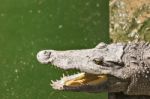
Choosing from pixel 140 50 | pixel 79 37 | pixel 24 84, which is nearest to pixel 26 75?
pixel 24 84

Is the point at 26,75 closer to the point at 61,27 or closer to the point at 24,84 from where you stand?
the point at 24,84

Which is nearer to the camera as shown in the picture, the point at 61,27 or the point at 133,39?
the point at 133,39

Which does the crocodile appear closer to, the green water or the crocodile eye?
the crocodile eye

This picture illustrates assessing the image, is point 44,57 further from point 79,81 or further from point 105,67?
point 105,67

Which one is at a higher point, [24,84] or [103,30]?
[103,30]

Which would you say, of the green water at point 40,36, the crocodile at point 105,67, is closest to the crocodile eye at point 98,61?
the crocodile at point 105,67

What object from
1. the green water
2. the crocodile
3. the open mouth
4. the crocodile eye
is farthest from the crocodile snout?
the green water

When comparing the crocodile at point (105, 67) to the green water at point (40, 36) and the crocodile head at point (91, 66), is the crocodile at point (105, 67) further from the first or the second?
the green water at point (40, 36)
